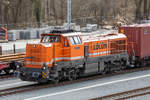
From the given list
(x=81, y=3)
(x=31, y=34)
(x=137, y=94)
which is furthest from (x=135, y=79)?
(x=81, y=3)

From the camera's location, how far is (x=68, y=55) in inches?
650

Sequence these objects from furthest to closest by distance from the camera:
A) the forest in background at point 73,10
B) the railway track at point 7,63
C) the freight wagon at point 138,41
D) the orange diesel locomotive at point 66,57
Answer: the forest in background at point 73,10 < the freight wagon at point 138,41 < the railway track at point 7,63 < the orange diesel locomotive at point 66,57

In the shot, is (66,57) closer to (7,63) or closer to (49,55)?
(49,55)

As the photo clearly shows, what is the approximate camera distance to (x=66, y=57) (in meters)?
16.5

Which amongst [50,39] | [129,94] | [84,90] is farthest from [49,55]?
[129,94]

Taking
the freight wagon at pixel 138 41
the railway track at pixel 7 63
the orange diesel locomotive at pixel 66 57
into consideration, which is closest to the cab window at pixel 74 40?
the orange diesel locomotive at pixel 66 57

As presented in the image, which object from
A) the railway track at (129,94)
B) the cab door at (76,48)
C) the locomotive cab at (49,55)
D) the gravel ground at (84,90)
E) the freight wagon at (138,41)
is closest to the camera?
the railway track at (129,94)

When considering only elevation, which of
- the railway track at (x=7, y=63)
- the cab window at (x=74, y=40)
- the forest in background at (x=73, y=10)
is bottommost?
the railway track at (x=7, y=63)

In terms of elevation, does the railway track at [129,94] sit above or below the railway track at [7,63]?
below

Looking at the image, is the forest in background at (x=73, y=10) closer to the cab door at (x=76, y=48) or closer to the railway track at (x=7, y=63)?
the railway track at (x=7, y=63)

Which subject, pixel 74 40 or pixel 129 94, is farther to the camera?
pixel 74 40

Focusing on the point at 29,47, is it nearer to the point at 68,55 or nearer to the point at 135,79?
the point at 68,55

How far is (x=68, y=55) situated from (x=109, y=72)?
4.71 metres

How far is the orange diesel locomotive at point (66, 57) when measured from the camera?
15594 mm
